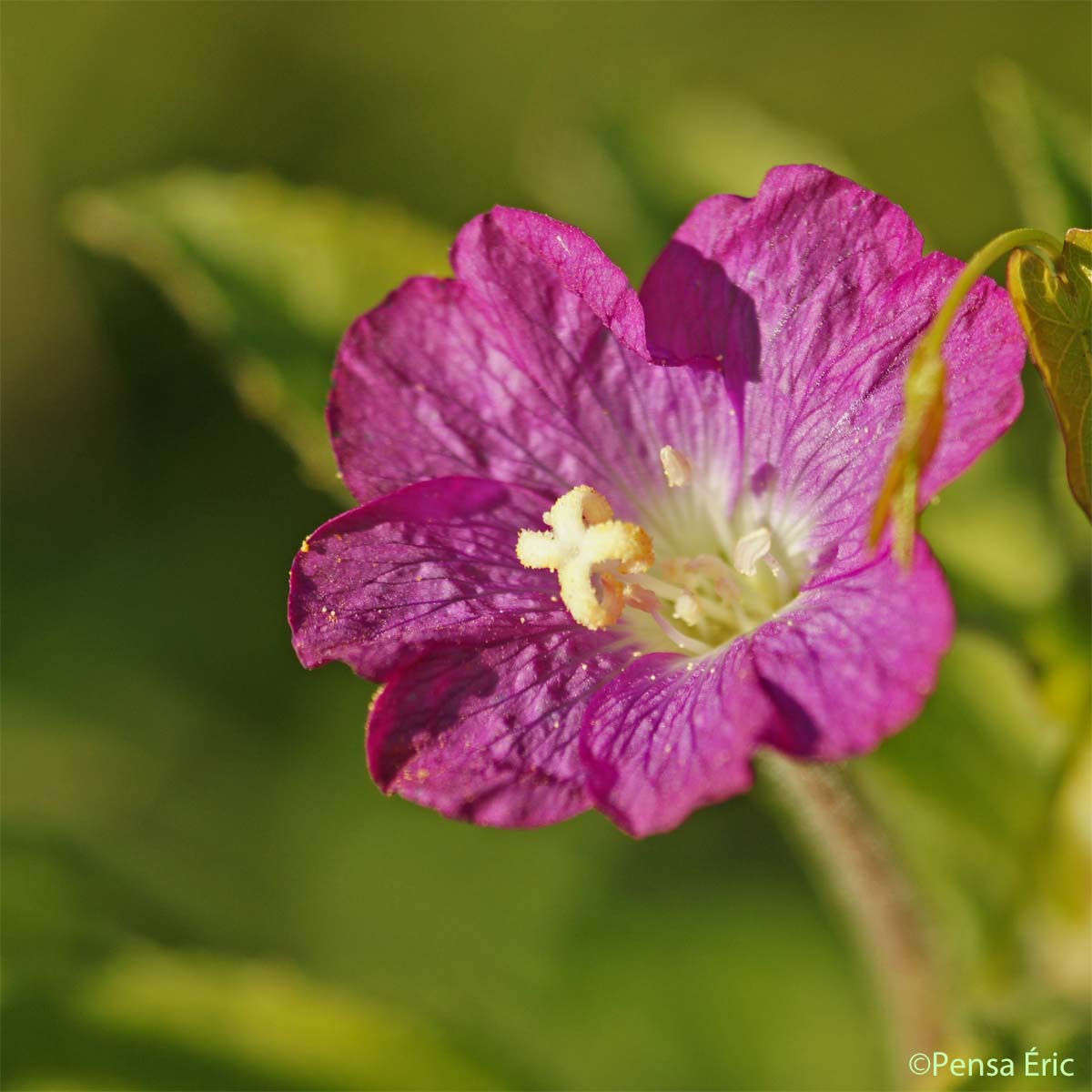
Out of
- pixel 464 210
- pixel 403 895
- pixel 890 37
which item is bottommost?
pixel 403 895

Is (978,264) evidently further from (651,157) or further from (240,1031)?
(240,1031)

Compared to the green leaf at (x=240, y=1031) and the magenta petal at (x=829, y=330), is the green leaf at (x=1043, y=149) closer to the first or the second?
the magenta petal at (x=829, y=330)

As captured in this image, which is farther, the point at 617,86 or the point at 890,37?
the point at 890,37

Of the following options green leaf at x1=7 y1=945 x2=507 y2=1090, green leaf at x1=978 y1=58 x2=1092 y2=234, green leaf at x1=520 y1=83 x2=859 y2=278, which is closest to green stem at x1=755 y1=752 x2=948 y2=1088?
green leaf at x1=7 y1=945 x2=507 y2=1090

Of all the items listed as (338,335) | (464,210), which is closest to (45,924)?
(338,335)

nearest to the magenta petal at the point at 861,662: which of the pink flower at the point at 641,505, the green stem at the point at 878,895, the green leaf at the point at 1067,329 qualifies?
the pink flower at the point at 641,505

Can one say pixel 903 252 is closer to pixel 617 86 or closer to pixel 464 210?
pixel 617 86

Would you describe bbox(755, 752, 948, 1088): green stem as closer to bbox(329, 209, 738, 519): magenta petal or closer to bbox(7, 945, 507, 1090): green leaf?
bbox(329, 209, 738, 519): magenta petal
